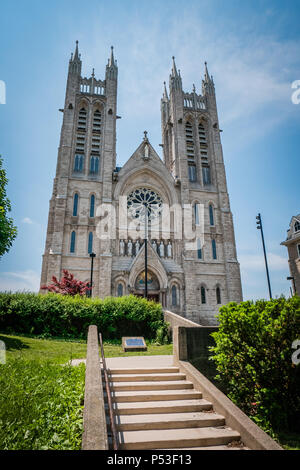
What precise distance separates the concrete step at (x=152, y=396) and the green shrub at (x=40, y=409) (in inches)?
34.7

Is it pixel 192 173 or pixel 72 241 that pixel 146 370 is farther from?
pixel 192 173

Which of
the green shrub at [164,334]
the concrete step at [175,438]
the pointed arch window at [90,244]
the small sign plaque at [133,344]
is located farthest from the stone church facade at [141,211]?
the concrete step at [175,438]

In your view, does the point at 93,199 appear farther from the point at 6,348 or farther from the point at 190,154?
the point at 6,348

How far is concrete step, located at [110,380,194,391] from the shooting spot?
649 cm

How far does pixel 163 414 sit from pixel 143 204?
2486cm

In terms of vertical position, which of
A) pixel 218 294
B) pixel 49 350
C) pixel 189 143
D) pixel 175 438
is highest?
pixel 189 143

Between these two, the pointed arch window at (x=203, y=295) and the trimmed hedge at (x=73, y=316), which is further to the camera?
the pointed arch window at (x=203, y=295)

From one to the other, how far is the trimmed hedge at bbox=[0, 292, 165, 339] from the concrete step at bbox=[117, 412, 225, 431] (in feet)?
32.4

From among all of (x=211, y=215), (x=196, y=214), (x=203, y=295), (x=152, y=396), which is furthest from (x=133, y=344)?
(x=211, y=215)

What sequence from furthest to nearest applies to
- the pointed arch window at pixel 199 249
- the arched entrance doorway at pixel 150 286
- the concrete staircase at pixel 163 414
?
the pointed arch window at pixel 199 249 < the arched entrance doorway at pixel 150 286 < the concrete staircase at pixel 163 414

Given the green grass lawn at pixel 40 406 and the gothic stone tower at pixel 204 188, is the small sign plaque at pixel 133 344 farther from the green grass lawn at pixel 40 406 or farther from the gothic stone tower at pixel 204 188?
the gothic stone tower at pixel 204 188

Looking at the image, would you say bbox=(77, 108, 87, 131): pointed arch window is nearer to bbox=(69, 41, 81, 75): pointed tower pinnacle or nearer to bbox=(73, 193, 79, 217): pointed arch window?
bbox=(69, 41, 81, 75): pointed tower pinnacle

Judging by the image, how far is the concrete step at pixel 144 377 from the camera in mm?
6918

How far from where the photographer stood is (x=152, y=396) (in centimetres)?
614
